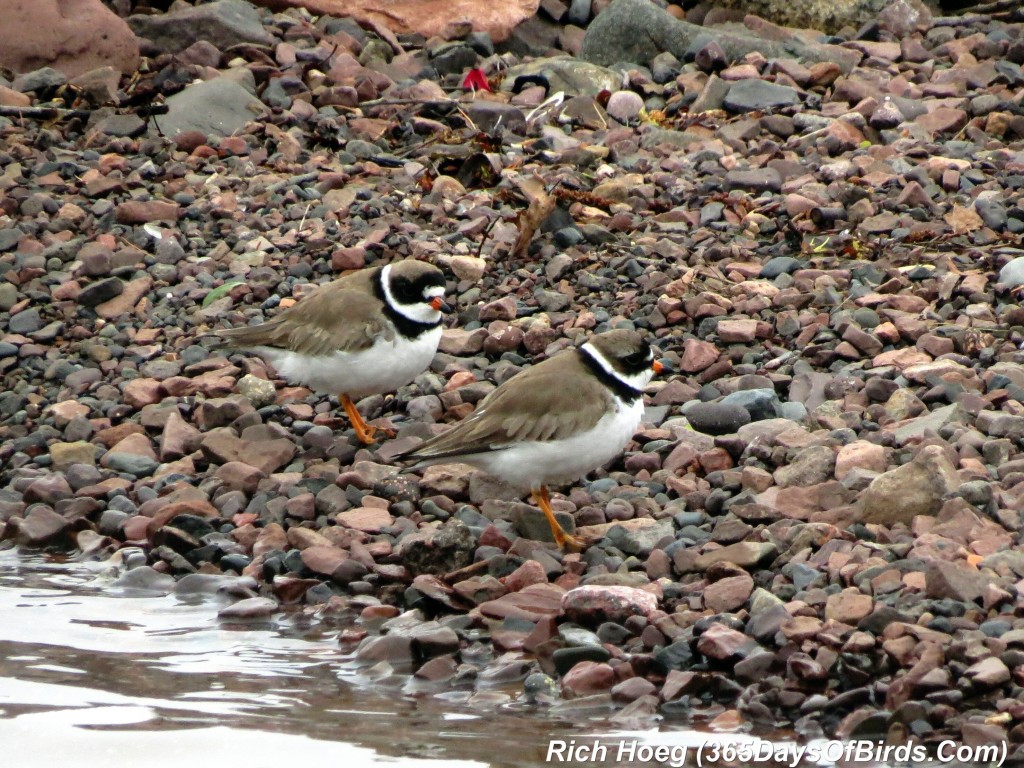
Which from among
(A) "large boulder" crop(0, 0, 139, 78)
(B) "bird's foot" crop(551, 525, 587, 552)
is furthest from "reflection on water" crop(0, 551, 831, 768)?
(A) "large boulder" crop(0, 0, 139, 78)

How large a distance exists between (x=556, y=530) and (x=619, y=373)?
0.88m

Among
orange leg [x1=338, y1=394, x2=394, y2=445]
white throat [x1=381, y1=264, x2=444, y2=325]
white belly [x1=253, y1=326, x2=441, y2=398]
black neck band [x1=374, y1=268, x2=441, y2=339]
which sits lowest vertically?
orange leg [x1=338, y1=394, x2=394, y2=445]

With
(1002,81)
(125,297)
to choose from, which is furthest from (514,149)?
(1002,81)

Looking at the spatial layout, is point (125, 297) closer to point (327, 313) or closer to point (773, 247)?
point (327, 313)

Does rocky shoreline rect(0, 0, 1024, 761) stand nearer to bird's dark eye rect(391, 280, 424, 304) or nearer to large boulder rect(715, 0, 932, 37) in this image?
large boulder rect(715, 0, 932, 37)

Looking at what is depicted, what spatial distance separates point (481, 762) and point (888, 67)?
9290mm

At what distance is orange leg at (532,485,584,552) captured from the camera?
6.88 m

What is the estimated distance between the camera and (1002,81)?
1195cm

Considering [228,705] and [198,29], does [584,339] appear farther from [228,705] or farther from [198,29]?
[198,29]

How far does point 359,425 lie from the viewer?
8438 millimetres

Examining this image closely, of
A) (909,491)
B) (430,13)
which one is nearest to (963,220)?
(909,491)

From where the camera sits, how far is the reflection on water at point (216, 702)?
16.2 feet

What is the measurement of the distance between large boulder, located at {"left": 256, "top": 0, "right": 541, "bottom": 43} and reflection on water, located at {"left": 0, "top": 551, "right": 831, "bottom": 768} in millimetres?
7734

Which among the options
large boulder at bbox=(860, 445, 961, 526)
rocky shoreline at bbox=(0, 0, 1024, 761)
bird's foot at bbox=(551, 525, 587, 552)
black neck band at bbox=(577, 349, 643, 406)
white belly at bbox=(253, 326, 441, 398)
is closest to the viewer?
rocky shoreline at bbox=(0, 0, 1024, 761)
